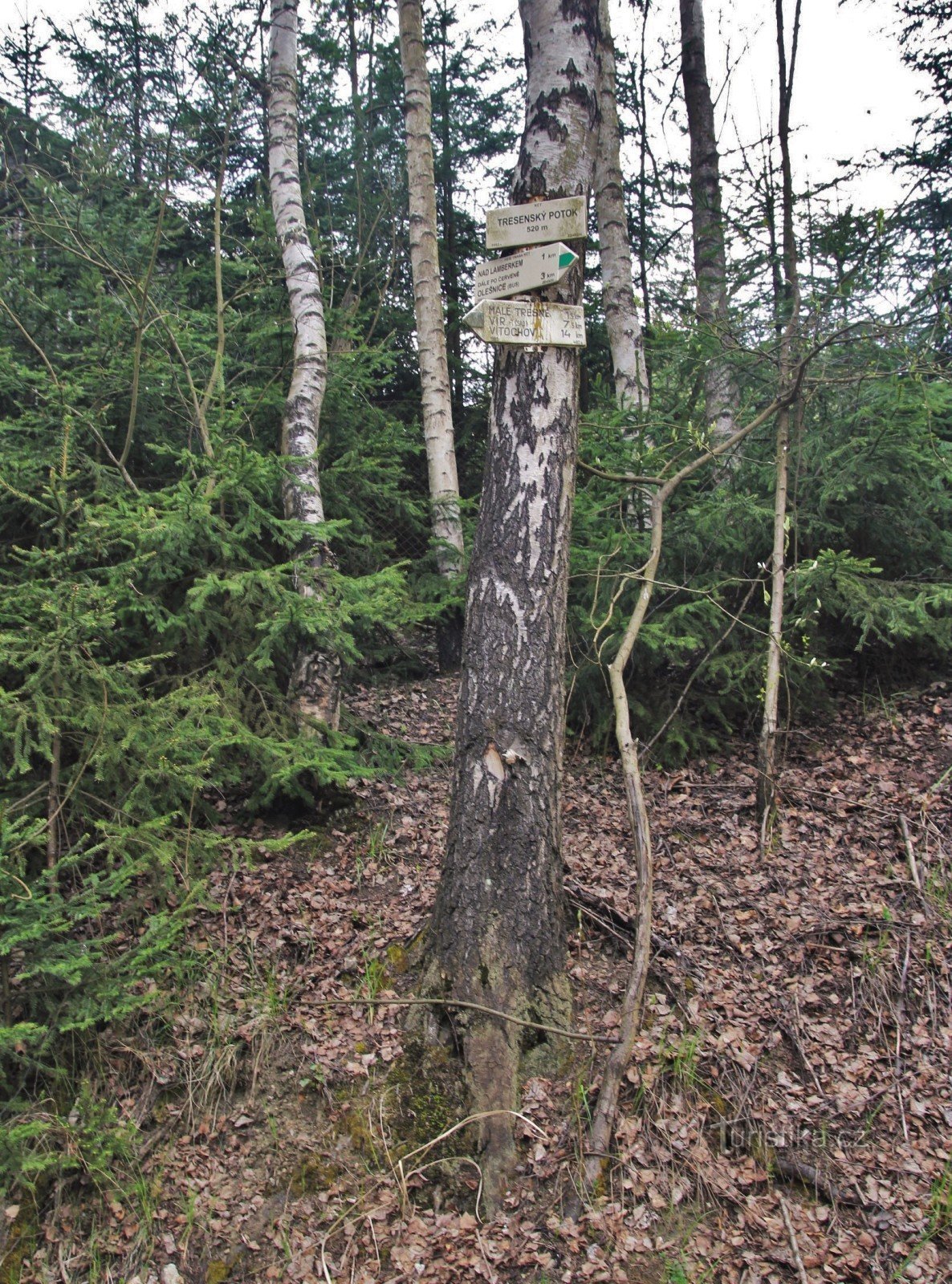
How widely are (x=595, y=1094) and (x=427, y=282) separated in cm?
796

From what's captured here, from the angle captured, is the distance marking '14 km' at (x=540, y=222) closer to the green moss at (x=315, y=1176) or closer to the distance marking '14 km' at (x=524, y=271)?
the distance marking '14 km' at (x=524, y=271)

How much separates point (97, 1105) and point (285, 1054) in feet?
2.47

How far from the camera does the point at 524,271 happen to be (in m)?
3.38

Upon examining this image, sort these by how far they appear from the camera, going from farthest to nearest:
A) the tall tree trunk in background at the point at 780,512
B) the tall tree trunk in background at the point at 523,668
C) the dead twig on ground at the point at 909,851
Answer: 1. the tall tree trunk in background at the point at 780,512
2. the dead twig on ground at the point at 909,851
3. the tall tree trunk in background at the point at 523,668

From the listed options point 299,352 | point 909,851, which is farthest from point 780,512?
point 299,352

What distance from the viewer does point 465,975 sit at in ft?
10.8

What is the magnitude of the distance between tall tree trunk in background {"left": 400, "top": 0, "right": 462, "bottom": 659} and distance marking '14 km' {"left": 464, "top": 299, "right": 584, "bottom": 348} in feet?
16.0

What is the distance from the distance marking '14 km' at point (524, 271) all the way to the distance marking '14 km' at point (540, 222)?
52 mm

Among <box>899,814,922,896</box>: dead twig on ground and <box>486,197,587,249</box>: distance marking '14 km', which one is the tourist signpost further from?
<box>899,814,922,896</box>: dead twig on ground

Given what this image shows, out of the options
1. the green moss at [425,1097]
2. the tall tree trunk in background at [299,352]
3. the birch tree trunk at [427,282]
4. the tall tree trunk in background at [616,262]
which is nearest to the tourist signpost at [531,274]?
the tall tree trunk in background at [299,352]

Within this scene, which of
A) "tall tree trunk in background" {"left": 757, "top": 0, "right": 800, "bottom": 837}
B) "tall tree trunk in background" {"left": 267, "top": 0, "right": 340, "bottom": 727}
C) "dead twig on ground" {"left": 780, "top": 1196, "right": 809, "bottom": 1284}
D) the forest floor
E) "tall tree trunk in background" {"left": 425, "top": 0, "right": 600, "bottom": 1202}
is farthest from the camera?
"tall tree trunk in background" {"left": 267, "top": 0, "right": 340, "bottom": 727}

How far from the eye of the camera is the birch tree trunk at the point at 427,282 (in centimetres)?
840

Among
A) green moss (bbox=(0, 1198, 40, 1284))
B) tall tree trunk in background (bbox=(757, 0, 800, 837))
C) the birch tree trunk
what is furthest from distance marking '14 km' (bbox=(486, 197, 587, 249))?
the birch tree trunk

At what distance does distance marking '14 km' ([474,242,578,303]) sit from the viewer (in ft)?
10.9
